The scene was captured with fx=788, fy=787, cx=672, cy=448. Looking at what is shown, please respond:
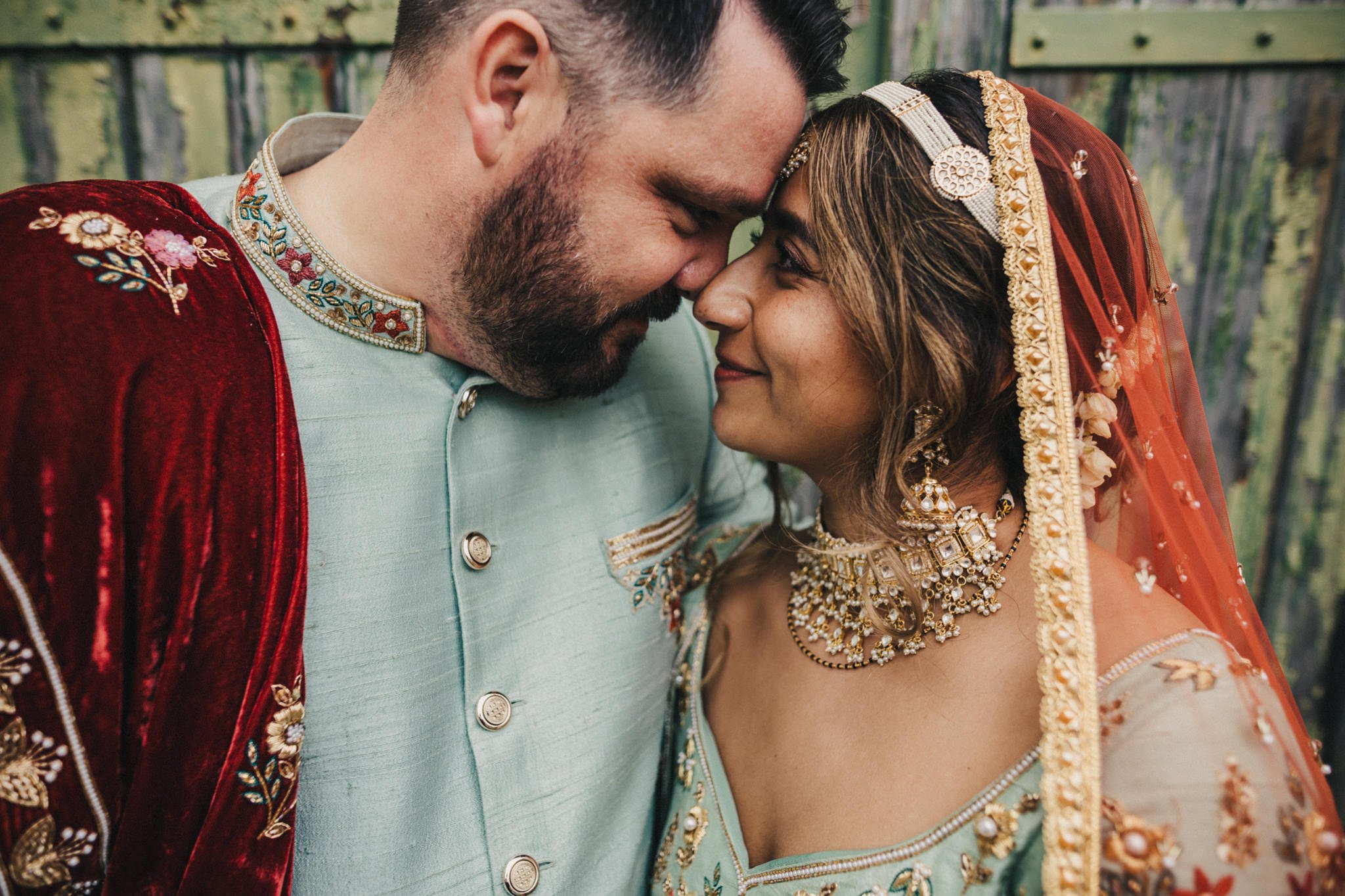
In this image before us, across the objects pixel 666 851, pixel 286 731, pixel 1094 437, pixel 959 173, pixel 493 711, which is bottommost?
pixel 666 851

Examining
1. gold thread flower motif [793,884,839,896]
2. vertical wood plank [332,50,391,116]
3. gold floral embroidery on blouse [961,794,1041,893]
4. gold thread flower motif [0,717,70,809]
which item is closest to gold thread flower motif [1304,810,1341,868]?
gold floral embroidery on blouse [961,794,1041,893]

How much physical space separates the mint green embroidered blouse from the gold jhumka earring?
0.25 meters

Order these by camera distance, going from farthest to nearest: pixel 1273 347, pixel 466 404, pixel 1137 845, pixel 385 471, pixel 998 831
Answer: pixel 1273 347 < pixel 466 404 < pixel 385 471 < pixel 998 831 < pixel 1137 845

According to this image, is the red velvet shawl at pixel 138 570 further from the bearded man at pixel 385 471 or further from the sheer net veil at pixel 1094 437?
the sheer net veil at pixel 1094 437

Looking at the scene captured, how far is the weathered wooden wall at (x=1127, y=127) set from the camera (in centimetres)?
185

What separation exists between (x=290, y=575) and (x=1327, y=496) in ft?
7.84

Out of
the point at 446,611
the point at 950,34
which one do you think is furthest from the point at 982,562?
the point at 950,34

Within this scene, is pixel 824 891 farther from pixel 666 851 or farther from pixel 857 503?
pixel 857 503

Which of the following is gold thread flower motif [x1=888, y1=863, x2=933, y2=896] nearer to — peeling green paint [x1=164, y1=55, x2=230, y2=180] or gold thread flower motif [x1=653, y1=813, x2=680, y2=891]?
gold thread flower motif [x1=653, y1=813, x2=680, y2=891]

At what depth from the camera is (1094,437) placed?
1.22 m

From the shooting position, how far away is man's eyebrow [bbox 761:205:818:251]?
135 cm

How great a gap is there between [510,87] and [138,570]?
88 centimetres

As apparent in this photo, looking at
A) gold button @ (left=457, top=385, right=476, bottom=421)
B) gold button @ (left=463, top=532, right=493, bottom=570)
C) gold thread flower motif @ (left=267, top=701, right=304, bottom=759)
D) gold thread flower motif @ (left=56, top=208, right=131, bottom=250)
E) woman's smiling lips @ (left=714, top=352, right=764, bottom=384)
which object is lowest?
gold thread flower motif @ (left=267, top=701, right=304, bottom=759)

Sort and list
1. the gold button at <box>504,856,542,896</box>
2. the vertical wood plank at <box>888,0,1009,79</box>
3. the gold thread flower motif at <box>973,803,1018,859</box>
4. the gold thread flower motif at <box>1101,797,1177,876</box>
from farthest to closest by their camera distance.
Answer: the vertical wood plank at <box>888,0,1009,79</box> → the gold button at <box>504,856,542,896</box> → the gold thread flower motif at <box>973,803,1018,859</box> → the gold thread flower motif at <box>1101,797,1177,876</box>
